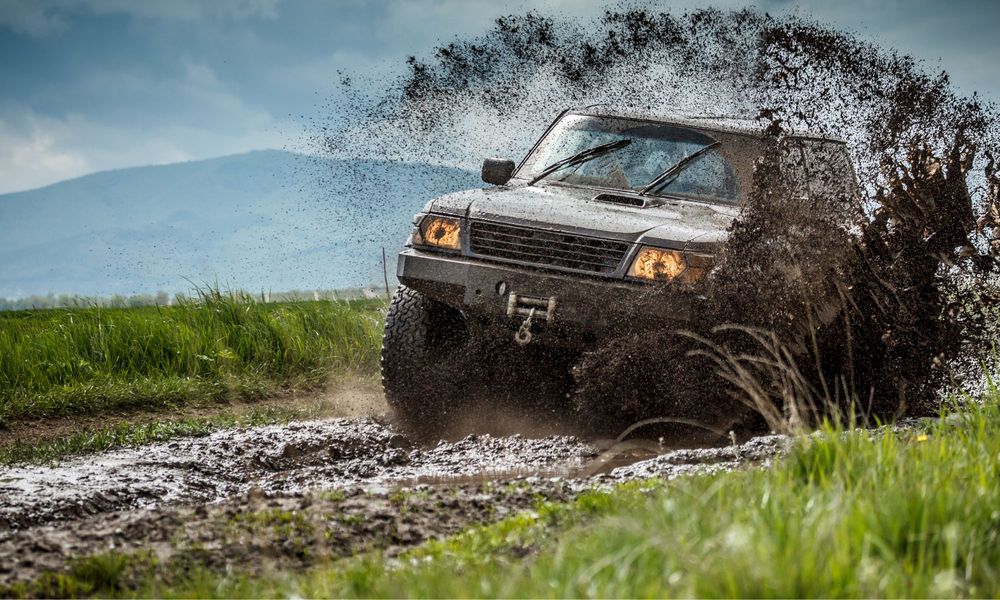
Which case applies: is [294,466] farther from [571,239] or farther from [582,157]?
[582,157]

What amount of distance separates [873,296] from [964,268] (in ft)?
4.39

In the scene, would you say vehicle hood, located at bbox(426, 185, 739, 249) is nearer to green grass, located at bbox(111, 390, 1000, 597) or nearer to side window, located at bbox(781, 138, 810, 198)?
side window, located at bbox(781, 138, 810, 198)

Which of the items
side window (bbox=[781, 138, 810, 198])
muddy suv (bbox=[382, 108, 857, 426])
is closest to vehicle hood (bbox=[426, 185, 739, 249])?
muddy suv (bbox=[382, 108, 857, 426])

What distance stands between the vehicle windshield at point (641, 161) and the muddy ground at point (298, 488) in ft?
4.88

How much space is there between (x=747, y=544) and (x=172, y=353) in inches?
327

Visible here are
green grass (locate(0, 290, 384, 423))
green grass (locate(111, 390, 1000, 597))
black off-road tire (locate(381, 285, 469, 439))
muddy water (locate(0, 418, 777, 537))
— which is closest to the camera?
green grass (locate(111, 390, 1000, 597))

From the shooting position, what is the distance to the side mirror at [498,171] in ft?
22.8

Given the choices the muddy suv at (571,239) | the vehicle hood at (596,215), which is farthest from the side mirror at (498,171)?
the vehicle hood at (596,215)

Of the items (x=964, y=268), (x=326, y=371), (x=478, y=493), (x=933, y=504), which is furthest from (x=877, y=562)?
(x=326, y=371)

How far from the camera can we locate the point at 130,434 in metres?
7.22

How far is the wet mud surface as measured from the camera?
3.58 meters

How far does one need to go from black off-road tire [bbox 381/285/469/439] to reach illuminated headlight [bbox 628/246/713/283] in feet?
4.67

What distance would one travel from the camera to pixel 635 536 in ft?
9.30

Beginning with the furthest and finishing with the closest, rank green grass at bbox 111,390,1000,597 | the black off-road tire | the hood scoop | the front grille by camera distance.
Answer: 1. the black off-road tire
2. the hood scoop
3. the front grille
4. green grass at bbox 111,390,1000,597
